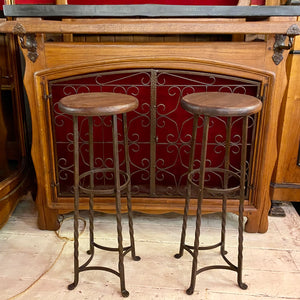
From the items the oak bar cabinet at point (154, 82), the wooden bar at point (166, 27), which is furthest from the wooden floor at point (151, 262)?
the wooden bar at point (166, 27)

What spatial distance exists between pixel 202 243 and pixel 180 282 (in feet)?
1.16

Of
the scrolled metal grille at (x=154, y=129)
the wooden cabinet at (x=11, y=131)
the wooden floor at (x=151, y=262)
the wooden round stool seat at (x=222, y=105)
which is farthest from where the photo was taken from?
the wooden cabinet at (x=11, y=131)

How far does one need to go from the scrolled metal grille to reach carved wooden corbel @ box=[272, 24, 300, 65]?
0.53ft

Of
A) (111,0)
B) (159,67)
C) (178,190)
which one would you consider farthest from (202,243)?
(111,0)

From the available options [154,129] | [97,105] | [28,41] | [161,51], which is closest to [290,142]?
[154,129]

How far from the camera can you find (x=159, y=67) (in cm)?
178

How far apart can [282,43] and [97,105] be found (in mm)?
1000

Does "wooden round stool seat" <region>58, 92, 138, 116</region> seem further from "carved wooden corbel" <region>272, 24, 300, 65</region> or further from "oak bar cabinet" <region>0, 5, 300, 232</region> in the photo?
"carved wooden corbel" <region>272, 24, 300, 65</region>

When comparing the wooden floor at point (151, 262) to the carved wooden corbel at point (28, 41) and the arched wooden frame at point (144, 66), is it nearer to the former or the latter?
the arched wooden frame at point (144, 66)

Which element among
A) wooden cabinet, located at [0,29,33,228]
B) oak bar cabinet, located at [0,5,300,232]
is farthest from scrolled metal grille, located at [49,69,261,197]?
wooden cabinet, located at [0,29,33,228]

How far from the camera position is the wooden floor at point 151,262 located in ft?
5.11

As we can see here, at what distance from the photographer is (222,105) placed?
1331mm

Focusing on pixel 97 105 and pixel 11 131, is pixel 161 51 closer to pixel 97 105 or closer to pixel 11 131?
pixel 97 105

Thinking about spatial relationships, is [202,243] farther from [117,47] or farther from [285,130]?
[117,47]
